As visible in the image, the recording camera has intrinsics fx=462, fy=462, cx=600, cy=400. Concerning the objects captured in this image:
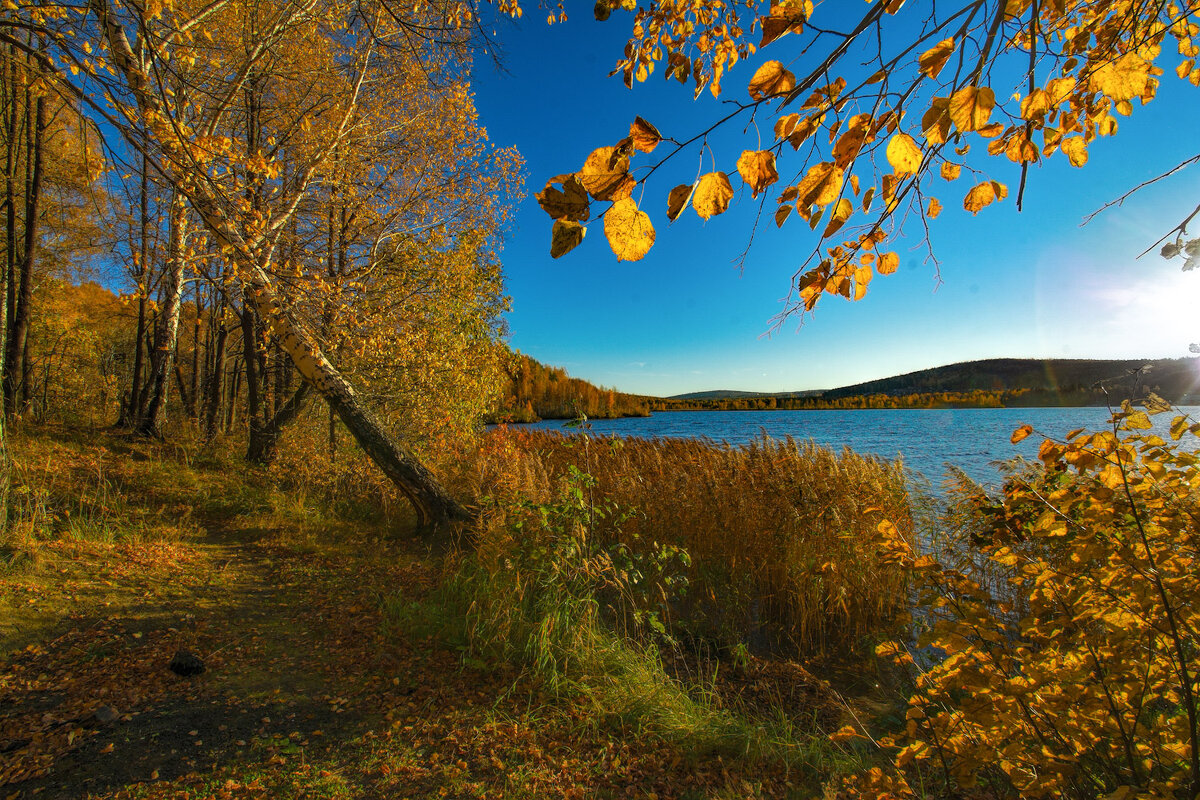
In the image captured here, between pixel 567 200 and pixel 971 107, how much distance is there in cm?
59

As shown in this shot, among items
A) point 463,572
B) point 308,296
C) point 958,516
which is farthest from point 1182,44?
point 308,296

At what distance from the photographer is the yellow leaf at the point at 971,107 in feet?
2.16

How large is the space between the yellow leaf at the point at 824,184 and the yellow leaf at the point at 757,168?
6 cm

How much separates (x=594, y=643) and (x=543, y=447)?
819 cm

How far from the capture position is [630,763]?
2102 millimetres

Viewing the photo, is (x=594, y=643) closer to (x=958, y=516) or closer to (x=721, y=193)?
(x=721, y=193)

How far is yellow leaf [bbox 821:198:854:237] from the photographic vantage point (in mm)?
888

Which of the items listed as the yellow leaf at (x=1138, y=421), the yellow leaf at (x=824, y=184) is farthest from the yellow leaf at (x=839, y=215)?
the yellow leaf at (x=1138, y=421)

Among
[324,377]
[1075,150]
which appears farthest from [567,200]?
[324,377]

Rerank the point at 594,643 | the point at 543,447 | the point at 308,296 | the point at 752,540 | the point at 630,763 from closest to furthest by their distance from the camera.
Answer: the point at 630,763 < the point at 594,643 < the point at 752,540 < the point at 308,296 < the point at 543,447

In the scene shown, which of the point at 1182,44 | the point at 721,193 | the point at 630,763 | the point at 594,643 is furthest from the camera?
the point at 594,643

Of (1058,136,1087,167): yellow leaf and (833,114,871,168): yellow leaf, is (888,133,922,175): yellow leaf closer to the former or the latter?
(833,114,871,168): yellow leaf

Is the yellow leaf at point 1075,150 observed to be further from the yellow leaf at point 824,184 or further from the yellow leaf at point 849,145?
the yellow leaf at point 824,184

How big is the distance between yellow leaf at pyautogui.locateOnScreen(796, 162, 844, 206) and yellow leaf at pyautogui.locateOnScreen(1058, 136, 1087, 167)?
97 centimetres
